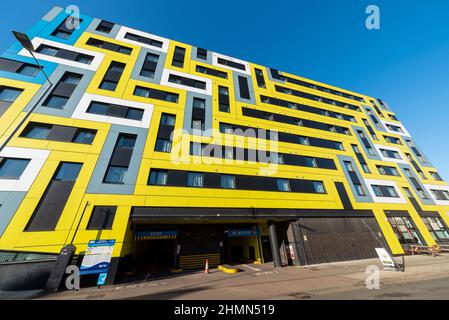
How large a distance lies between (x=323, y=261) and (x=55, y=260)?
22.3 m

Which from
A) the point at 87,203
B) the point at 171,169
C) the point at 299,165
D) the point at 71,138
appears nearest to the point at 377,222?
the point at 299,165

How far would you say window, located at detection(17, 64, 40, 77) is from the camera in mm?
16109

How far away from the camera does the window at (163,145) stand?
56.2ft

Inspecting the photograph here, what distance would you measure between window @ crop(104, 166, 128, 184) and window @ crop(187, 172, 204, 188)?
565cm

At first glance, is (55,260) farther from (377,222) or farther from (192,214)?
(377,222)

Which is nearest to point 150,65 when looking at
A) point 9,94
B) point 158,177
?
point 9,94

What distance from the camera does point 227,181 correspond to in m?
17.7

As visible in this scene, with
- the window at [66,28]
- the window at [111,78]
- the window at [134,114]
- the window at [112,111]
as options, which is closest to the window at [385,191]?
the window at [134,114]

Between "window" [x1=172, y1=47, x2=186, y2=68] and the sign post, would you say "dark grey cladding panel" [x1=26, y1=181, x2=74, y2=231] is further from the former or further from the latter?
"window" [x1=172, y1=47, x2=186, y2=68]

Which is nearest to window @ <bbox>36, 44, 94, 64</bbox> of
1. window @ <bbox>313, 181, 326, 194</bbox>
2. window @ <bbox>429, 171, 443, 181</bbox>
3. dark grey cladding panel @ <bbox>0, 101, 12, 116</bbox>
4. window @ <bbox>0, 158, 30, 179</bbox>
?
dark grey cladding panel @ <bbox>0, 101, 12, 116</bbox>

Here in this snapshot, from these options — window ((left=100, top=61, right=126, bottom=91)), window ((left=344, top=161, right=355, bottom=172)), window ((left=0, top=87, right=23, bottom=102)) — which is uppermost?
window ((left=100, top=61, right=126, bottom=91))

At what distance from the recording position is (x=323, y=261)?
1703cm

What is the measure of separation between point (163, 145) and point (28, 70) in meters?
14.8

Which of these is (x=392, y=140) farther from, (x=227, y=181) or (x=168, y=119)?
(x=168, y=119)
